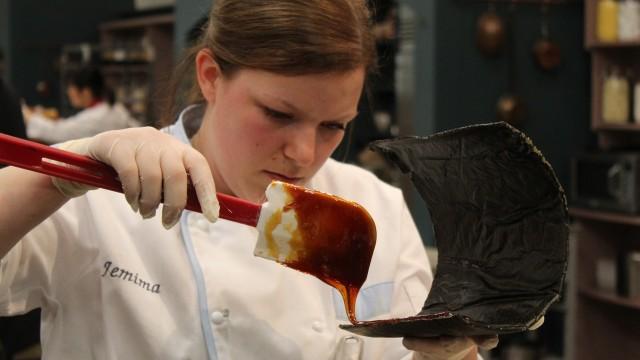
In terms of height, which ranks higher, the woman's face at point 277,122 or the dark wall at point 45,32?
the dark wall at point 45,32

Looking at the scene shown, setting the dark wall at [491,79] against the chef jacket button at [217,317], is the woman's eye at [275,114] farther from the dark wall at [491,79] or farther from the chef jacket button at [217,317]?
the dark wall at [491,79]

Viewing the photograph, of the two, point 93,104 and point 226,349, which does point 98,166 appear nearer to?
point 226,349

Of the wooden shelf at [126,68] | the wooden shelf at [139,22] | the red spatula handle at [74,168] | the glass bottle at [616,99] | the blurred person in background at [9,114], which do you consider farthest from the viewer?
the wooden shelf at [126,68]

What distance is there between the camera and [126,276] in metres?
1.27

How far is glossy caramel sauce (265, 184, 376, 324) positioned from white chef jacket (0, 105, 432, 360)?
24cm

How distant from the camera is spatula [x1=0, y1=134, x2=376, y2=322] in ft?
2.98

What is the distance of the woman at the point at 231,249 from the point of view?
4.00 feet

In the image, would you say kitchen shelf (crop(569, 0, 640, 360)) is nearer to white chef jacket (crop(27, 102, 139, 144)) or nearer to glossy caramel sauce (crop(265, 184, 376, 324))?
glossy caramel sauce (crop(265, 184, 376, 324))

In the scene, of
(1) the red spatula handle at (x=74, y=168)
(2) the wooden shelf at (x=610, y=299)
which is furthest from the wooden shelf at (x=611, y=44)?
(1) the red spatula handle at (x=74, y=168)

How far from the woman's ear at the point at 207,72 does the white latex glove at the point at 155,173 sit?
1.13 feet

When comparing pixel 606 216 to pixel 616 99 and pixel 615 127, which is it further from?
pixel 616 99

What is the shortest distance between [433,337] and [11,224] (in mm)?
588

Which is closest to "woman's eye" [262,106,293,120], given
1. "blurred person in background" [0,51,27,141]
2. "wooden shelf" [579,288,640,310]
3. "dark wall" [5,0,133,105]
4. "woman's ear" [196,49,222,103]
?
"woman's ear" [196,49,222,103]

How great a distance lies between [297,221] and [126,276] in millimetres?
413
